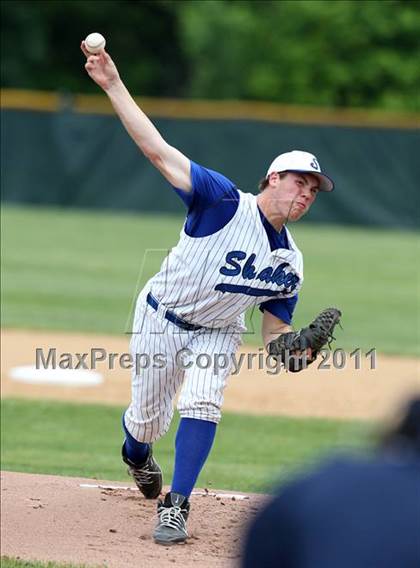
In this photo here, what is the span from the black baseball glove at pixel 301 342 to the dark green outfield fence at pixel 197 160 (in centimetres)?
1753

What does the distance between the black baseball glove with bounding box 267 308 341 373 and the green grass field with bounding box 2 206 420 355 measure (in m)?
3.80

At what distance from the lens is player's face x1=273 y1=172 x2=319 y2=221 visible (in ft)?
16.0

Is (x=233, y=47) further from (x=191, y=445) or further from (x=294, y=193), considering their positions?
(x=191, y=445)

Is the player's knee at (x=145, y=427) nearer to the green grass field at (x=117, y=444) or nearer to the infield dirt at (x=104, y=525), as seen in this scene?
A: the infield dirt at (x=104, y=525)

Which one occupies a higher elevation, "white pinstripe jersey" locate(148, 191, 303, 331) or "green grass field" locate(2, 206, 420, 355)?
"green grass field" locate(2, 206, 420, 355)

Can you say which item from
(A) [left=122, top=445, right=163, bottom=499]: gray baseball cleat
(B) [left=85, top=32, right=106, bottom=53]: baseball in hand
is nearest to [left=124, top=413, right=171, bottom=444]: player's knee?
(A) [left=122, top=445, right=163, bottom=499]: gray baseball cleat

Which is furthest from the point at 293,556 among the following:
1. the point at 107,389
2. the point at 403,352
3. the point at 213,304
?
the point at 403,352

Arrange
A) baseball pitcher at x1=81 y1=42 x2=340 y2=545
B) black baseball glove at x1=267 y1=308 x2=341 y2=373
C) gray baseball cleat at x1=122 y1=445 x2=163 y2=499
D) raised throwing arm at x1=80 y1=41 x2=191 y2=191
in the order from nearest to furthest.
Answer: raised throwing arm at x1=80 y1=41 x2=191 y2=191 → baseball pitcher at x1=81 y1=42 x2=340 y2=545 → black baseball glove at x1=267 y1=308 x2=341 y2=373 → gray baseball cleat at x1=122 y1=445 x2=163 y2=499

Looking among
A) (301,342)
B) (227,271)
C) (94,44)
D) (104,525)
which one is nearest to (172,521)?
(104,525)

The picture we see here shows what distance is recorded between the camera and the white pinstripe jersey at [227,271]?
4.83 metres

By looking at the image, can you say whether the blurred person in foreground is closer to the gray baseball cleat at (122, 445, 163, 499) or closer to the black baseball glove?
the black baseball glove

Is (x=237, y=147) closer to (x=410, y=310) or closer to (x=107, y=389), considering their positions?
(x=410, y=310)

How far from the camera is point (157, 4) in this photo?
128 ft

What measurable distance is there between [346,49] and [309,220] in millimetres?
11552
